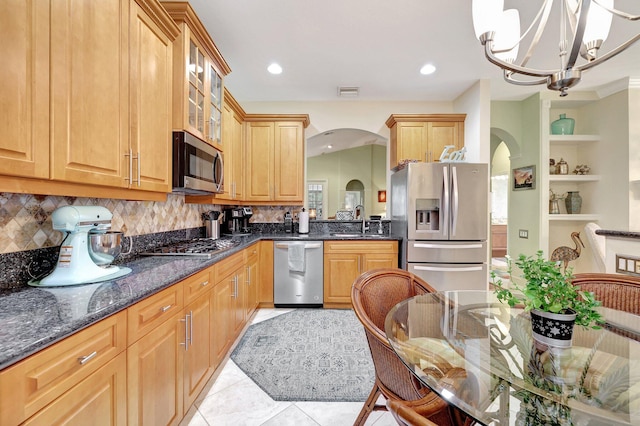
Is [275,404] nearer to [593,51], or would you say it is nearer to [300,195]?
[300,195]

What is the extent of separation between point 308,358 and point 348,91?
10.3 ft

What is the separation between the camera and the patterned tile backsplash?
46.8 inches

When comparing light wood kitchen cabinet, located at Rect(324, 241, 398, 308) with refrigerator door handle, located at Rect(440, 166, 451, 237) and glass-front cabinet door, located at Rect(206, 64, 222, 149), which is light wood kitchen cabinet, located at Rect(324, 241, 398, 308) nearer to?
refrigerator door handle, located at Rect(440, 166, 451, 237)

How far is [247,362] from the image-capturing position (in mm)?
2205

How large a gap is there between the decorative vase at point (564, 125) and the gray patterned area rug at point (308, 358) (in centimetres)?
382

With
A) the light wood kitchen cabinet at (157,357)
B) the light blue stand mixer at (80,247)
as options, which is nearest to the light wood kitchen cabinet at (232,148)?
the light blue stand mixer at (80,247)

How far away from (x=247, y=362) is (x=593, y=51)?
303 centimetres

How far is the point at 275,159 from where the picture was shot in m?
3.62

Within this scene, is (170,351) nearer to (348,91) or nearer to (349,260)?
(349,260)

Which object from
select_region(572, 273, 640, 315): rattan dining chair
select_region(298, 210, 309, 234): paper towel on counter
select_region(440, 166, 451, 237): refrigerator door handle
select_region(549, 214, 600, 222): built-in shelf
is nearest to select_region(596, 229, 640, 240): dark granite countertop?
select_region(572, 273, 640, 315): rattan dining chair

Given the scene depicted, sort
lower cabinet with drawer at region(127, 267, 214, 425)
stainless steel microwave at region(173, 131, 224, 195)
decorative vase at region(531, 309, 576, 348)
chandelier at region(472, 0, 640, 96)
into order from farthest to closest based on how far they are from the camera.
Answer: stainless steel microwave at region(173, 131, 224, 195) → chandelier at region(472, 0, 640, 96) → lower cabinet with drawer at region(127, 267, 214, 425) → decorative vase at region(531, 309, 576, 348)

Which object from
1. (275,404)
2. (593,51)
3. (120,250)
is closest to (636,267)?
(593,51)

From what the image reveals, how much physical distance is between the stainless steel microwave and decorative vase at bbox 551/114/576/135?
4460 millimetres

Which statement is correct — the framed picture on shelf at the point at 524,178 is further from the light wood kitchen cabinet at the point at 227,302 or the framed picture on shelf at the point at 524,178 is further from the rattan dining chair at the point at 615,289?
the light wood kitchen cabinet at the point at 227,302
